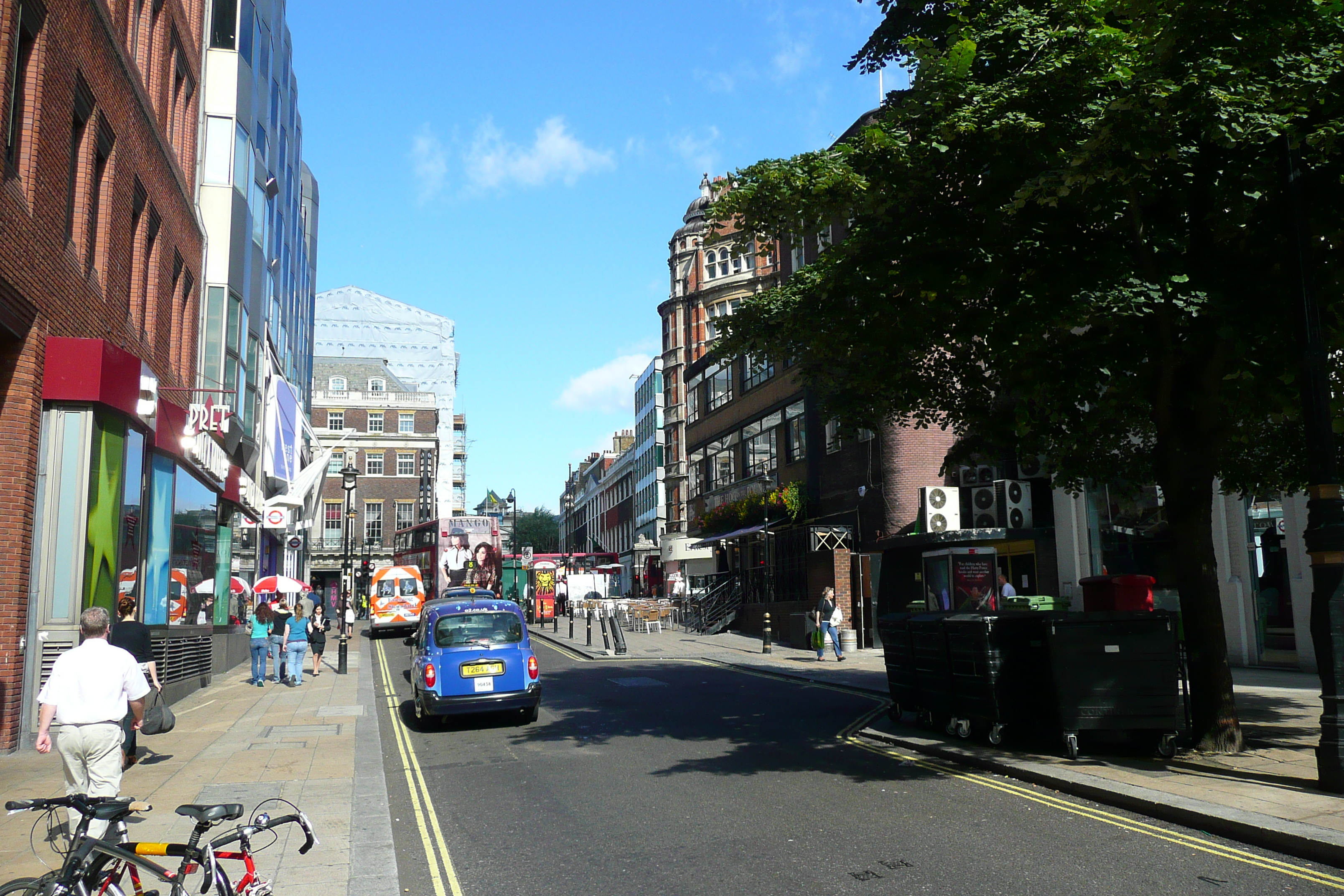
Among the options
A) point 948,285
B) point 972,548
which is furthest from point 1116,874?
point 972,548

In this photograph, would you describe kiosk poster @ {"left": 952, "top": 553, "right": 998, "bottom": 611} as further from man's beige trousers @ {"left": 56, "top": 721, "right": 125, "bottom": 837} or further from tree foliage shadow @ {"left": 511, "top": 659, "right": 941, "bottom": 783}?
man's beige trousers @ {"left": 56, "top": 721, "right": 125, "bottom": 837}

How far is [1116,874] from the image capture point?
6688 mm

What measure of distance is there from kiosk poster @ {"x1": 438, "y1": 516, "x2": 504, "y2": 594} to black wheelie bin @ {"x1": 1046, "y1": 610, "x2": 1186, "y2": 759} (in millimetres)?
32521

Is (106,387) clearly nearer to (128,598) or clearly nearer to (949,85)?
(128,598)

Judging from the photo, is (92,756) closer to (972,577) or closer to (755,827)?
(755,827)

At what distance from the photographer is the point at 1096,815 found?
27.6 ft

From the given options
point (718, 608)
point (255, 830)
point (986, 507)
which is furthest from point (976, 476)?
point (255, 830)

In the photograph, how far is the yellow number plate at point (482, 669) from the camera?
14672 millimetres

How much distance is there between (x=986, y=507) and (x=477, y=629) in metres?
16.2

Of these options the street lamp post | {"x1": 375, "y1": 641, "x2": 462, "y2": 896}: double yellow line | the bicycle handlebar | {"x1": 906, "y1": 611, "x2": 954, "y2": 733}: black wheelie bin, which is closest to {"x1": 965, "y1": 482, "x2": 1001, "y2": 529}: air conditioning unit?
{"x1": 906, "y1": 611, "x2": 954, "y2": 733}: black wheelie bin

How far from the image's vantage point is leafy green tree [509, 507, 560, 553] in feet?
441

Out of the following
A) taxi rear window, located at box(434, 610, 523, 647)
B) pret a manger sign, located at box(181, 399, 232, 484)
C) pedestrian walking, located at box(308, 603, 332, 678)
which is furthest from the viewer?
pedestrian walking, located at box(308, 603, 332, 678)

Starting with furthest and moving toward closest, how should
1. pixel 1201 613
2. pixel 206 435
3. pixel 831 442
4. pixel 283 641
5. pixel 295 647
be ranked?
pixel 831 442 < pixel 283 641 < pixel 206 435 < pixel 295 647 < pixel 1201 613

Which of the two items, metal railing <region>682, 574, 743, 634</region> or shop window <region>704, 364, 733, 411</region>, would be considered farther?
shop window <region>704, 364, 733, 411</region>
